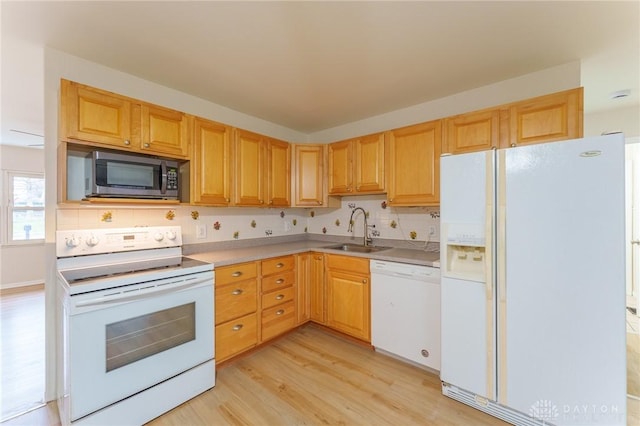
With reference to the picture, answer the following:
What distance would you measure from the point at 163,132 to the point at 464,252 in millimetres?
2445

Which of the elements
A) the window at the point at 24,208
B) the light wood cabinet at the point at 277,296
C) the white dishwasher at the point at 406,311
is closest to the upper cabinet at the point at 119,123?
the light wood cabinet at the point at 277,296

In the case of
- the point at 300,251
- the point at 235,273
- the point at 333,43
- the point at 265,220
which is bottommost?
the point at 235,273

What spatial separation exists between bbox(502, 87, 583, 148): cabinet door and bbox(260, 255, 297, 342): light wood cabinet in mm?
2187

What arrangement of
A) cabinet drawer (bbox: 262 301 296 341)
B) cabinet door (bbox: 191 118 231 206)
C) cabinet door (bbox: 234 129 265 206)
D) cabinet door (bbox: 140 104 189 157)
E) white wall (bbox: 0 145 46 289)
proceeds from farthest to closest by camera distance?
white wall (bbox: 0 145 46 289) < cabinet door (bbox: 234 129 265 206) < cabinet drawer (bbox: 262 301 296 341) < cabinet door (bbox: 191 118 231 206) < cabinet door (bbox: 140 104 189 157)

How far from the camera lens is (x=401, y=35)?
1.72m

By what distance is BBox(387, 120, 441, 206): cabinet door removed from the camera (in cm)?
237

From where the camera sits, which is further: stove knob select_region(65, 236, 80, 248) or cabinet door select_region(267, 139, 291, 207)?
cabinet door select_region(267, 139, 291, 207)

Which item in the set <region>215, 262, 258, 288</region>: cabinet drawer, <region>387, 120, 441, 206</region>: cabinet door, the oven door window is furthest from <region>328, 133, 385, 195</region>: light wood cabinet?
the oven door window

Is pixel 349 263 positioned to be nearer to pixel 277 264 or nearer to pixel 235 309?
pixel 277 264

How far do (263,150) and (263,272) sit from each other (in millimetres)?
1288

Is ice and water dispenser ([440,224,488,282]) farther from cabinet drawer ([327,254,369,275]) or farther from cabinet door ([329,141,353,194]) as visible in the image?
cabinet door ([329,141,353,194])

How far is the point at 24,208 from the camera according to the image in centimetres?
475

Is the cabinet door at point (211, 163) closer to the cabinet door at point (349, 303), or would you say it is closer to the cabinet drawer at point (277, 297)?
the cabinet drawer at point (277, 297)

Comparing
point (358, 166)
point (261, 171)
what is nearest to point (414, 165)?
point (358, 166)
